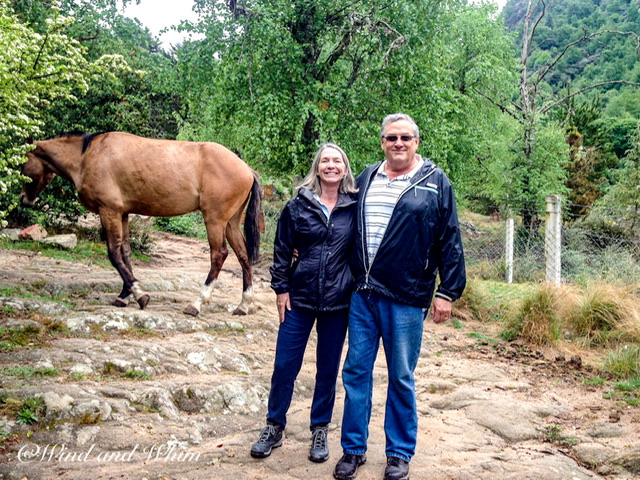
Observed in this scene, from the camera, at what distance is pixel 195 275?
26.7 ft

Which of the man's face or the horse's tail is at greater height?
the man's face

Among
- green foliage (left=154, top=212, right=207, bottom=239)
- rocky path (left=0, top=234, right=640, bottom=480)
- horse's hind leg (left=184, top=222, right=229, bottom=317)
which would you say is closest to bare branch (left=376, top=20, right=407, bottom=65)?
horse's hind leg (left=184, top=222, right=229, bottom=317)

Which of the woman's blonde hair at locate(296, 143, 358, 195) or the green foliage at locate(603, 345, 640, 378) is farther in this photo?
the green foliage at locate(603, 345, 640, 378)

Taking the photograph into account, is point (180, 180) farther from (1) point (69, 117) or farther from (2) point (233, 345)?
(1) point (69, 117)

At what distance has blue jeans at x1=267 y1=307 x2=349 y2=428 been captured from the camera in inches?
127

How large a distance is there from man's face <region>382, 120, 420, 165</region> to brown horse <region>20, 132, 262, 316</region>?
3607 millimetres

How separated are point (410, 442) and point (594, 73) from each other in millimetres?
75160

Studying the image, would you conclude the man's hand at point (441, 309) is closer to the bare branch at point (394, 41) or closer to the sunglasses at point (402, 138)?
the sunglasses at point (402, 138)

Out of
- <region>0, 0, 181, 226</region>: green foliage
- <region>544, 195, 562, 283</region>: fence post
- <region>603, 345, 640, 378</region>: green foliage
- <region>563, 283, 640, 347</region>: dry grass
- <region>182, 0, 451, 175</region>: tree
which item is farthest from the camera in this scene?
<region>182, 0, 451, 175</region>: tree

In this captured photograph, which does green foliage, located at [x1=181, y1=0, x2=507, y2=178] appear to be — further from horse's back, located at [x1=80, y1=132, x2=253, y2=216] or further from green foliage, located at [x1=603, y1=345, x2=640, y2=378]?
green foliage, located at [x1=603, y1=345, x2=640, y2=378]

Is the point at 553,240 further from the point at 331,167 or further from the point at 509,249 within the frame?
the point at 331,167

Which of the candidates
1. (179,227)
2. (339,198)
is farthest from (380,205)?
(179,227)

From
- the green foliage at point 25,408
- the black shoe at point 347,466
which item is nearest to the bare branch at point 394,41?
the black shoe at point 347,466

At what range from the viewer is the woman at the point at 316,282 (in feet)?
10.3
